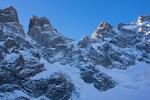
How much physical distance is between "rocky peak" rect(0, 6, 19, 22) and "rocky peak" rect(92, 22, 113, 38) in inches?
1588

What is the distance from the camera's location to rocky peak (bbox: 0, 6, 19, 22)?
135875mm

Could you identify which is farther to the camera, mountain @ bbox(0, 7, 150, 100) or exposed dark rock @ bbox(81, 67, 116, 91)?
exposed dark rock @ bbox(81, 67, 116, 91)

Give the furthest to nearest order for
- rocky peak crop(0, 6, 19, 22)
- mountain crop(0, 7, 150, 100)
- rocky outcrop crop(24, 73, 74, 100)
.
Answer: rocky peak crop(0, 6, 19, 22) < mountain crop(0, 7, 150, 100) < rocky outcrop crop(24, 73, 74, 100)

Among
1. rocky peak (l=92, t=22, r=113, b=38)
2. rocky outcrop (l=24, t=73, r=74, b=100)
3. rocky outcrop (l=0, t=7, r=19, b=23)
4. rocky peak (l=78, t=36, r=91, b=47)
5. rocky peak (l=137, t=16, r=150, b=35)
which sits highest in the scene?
rocky peak (l=137, t=16, r=150, b=35)

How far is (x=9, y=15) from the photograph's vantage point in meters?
137

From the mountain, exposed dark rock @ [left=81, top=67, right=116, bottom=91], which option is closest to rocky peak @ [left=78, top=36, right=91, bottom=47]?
the mountain

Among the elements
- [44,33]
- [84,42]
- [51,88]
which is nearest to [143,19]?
[84,42]

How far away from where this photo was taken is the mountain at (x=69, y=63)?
107 m

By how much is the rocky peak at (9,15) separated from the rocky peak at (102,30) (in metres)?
40.3

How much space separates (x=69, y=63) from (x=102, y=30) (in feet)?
139

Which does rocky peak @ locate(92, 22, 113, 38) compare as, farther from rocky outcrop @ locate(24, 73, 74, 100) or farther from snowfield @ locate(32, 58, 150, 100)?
rocky outcrop @ locate(24, 73, 74, 100)

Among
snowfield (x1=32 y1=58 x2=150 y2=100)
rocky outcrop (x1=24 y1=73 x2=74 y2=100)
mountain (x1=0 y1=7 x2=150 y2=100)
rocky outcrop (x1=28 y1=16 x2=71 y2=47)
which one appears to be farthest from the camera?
rocky outcrop (x1=28 y1=16 x2=71 y2=47)

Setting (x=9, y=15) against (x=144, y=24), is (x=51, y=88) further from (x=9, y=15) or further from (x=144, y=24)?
(x=144, y=24)

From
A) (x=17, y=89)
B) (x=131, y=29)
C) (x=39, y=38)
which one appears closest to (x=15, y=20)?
(x=39, y=38)
